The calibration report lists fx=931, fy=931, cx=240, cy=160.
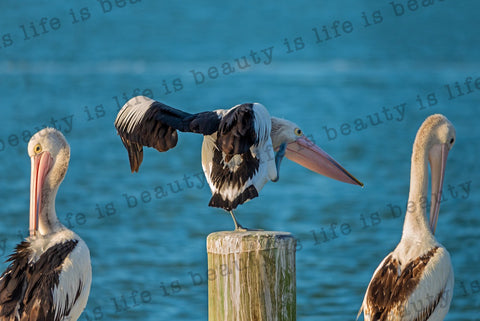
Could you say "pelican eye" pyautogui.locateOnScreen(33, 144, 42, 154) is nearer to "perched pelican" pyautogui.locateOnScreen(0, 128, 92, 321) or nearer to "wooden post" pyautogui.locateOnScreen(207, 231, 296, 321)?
"perched pelican" pyautogui.locateOnScreen(0, 128, 92, 321)

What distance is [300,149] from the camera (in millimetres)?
6066

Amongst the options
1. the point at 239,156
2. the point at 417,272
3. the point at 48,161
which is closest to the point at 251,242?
the point at 239,156

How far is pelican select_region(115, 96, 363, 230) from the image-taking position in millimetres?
4980

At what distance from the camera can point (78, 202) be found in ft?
38.7

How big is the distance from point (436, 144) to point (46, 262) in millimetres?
2428

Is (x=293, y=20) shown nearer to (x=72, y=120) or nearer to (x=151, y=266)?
(x=72, y=120)

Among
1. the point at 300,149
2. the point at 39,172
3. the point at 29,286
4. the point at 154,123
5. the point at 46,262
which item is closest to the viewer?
the point at 29,286

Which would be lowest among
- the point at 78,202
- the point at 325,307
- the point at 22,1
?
the point at 325,307

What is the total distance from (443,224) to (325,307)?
132 inches

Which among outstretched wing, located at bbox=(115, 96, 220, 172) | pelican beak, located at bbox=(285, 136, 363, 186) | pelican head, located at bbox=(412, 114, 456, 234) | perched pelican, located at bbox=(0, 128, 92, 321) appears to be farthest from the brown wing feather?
perched pelican, located at bbox=(0, 128, 92, 321)

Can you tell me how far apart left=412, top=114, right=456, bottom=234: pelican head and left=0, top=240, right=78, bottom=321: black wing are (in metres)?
2.21

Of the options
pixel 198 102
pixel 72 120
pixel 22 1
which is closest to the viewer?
pixel 72 120

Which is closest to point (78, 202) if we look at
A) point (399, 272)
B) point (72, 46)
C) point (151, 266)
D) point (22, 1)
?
point (151, 266)

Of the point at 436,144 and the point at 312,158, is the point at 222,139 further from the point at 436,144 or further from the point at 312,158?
the point at 436,144
